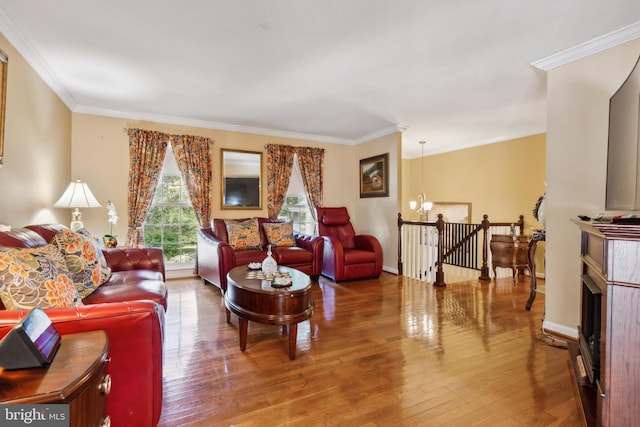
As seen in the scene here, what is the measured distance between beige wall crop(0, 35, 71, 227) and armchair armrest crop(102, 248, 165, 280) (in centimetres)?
74

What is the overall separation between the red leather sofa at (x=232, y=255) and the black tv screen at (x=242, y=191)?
54cm

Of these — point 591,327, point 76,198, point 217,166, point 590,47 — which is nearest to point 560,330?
point 591,327

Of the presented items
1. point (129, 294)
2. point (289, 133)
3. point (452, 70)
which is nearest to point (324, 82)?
point (452, 70)

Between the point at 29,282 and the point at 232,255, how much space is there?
2.43 metres

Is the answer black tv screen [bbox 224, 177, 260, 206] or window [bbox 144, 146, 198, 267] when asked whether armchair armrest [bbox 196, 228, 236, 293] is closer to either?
window [bbox 144, 146, 198, 267]

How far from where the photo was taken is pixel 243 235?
4.39 meters

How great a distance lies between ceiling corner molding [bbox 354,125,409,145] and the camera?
504cm

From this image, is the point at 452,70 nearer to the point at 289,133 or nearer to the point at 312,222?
the point at 289,133

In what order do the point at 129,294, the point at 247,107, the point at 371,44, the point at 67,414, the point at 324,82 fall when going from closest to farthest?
the point at 67,414, the point at 129,294, the point at 371,44, the point at 324,82, the point at 247,107

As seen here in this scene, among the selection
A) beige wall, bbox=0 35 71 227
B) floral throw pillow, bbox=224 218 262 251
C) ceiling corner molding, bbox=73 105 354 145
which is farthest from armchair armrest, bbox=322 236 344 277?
beige wall, bbox=0 35 71 227

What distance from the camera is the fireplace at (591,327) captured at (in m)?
1.79

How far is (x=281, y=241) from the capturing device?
4.63 m

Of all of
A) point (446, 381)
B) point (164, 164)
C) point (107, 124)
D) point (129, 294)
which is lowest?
point (446, 381)

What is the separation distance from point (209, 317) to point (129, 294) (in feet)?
3.62
